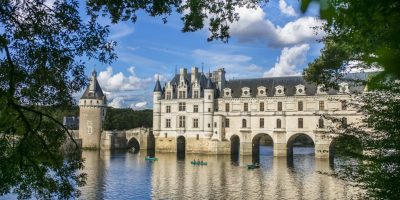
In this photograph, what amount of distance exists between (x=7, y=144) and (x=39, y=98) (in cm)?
117

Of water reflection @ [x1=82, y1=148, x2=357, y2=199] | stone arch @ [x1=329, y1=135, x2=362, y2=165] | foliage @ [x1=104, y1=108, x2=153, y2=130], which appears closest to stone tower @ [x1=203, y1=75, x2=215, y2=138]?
water reflection @ [x1=82, y1=148, x2=357, y2=199]

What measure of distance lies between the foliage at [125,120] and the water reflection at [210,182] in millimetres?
28921

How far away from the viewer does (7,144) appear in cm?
840

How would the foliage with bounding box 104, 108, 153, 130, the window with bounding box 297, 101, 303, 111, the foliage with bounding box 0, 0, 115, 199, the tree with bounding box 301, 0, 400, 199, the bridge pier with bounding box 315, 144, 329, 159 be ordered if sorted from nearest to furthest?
A: the tree with bounding box 301, 0, 400, 199, the foliage with bounding box 0, 0, 115, 199, the bridge pier with bounding box 315, 144, 329, 159, the window with bounding box 297, 101, 303, 111, the foliage with bounding box 104, 108, 153, 130

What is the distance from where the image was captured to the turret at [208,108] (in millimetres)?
56312

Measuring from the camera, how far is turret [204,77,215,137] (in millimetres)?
56312

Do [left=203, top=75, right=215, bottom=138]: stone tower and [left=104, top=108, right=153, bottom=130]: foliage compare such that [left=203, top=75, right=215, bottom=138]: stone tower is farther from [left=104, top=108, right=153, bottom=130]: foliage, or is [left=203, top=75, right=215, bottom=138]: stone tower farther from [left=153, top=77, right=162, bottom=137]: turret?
[left=104, top=108, right=153, bottom=130]: foliage

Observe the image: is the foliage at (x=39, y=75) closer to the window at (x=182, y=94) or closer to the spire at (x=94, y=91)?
the window at (x=182, y=94)

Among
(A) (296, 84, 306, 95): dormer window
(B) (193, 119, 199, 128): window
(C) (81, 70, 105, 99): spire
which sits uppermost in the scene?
(C) (81, 70, 105, 99): spire

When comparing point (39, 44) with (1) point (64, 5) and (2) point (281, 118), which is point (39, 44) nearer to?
(1) point (64, 5)

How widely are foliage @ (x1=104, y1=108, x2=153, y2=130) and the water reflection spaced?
2892 centimetres

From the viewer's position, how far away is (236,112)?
55594mm

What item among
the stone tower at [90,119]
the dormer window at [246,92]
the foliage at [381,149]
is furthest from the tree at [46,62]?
the stone tower at [90,119]

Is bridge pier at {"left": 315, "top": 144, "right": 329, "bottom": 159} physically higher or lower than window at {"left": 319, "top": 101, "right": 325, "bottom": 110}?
lower
